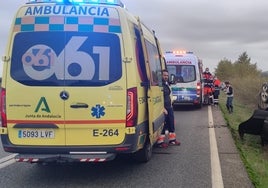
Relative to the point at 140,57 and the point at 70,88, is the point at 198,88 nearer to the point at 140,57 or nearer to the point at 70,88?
the point at 140,57

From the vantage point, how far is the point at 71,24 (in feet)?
19.9

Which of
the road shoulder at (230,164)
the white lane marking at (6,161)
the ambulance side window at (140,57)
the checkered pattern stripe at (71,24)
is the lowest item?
the road shoulder at (230,164)

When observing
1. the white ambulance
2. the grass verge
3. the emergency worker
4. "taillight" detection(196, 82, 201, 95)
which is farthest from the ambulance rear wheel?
the emergency worker

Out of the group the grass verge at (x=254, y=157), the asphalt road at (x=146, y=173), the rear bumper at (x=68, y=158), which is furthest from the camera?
the grass verge at (x=254, y=157)

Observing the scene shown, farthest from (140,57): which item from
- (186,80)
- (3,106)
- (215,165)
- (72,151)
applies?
(186,80)

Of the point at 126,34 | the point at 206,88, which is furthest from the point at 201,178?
the point at 206,88

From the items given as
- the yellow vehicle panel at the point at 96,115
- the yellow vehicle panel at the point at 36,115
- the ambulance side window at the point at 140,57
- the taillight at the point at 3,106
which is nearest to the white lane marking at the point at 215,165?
the yellow vehicle panel at the point at 96,115

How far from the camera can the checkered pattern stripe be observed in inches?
239

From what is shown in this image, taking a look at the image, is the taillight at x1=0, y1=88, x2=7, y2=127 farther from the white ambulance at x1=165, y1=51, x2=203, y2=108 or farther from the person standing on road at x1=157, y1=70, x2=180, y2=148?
the white ambulance at x1=165, y1=51, x2=203, y2=108

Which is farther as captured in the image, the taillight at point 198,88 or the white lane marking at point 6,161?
the taillight at point 198,88

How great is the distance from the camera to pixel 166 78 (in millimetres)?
9523

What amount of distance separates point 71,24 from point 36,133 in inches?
63.2

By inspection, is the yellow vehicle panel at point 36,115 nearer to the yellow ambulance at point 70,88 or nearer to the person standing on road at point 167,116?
the yellow ambulance at point 70,88

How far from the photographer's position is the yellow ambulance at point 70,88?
6023mm
